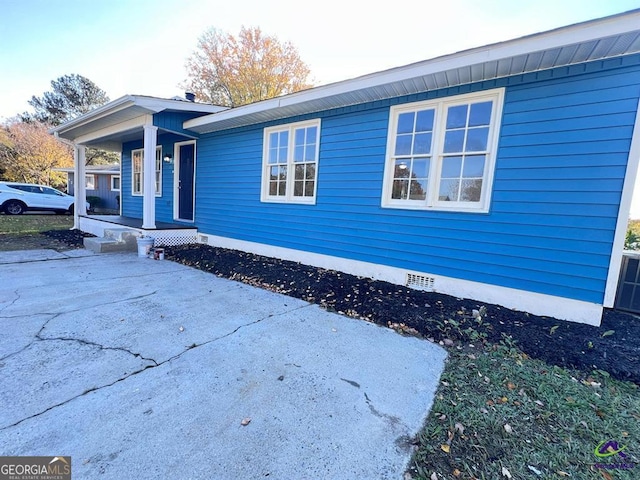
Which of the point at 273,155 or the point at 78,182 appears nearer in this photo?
the point at 273,155

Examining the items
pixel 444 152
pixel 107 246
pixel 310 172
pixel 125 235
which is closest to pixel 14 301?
pixel 107 246

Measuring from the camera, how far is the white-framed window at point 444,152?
3.69 metres

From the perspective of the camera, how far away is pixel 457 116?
3859 mm

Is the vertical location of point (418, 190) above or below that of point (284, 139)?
below

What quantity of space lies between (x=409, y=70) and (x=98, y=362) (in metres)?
4.59

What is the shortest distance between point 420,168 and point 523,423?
130 inches

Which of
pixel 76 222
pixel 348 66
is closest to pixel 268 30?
pixel 348 66

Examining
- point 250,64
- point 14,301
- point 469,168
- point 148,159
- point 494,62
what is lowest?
point 14,301

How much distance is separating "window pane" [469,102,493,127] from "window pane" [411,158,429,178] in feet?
2.38

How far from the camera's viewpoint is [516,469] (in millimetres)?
1419

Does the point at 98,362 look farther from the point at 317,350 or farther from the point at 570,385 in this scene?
the point at 570,385

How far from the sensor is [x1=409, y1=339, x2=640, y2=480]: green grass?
1429 millimetres

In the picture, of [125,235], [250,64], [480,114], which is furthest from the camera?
[250,64]

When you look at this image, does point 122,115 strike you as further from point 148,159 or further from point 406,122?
point 406,122
